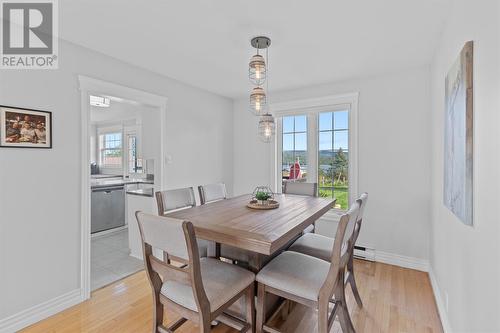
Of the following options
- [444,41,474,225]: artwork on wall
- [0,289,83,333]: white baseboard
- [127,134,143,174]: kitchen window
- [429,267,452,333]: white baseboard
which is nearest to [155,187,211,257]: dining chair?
[0,289,83,333]: white baseboard

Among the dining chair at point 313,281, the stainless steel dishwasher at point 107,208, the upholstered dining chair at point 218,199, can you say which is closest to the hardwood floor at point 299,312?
the dining chair at point 313,281

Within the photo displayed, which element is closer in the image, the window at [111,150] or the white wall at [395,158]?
the white wall at [395,158]

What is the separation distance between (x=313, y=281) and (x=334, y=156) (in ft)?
7.65

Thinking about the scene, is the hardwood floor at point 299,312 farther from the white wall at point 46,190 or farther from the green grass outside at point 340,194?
the green grass outside at point 340,194

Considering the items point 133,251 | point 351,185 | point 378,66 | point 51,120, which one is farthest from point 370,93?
point 133,251

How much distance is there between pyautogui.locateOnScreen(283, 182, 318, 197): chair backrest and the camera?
3.04m

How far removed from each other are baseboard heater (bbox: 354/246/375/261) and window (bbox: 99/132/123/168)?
4.79 meters

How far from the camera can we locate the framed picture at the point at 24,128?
1890 mm

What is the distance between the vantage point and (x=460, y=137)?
1.43 meters

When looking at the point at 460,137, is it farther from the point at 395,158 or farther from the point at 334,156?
the point at 334,156

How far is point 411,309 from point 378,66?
2502 millimetres

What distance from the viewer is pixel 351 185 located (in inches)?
132

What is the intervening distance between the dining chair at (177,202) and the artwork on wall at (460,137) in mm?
1694

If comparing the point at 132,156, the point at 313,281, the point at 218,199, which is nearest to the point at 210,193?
the point at 218,199
